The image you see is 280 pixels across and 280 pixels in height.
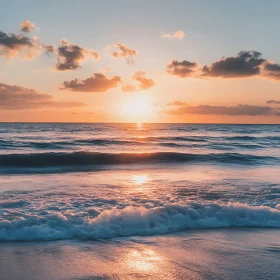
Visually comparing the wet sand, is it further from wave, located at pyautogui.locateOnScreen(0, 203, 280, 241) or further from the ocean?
wave, located at pyautogui.locateOnScreen(0, 203, 280, 241)

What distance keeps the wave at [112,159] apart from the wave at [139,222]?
12.0 meters

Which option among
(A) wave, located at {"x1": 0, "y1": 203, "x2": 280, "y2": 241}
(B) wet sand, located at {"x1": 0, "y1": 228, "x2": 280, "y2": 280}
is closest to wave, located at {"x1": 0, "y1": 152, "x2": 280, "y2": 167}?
(A) wave, located at {"x1": 0, "y1": 203, "x2": 280, "y2": 241}

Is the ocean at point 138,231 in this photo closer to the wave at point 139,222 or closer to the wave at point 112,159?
the wave at point 139,222

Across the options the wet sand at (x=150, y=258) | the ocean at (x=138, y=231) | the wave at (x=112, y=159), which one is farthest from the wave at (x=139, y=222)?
the wave at (x=112, y=159)

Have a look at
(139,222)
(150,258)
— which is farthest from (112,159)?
(150,258)

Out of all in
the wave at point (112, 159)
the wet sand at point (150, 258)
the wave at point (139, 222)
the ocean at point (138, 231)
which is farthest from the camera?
the wave at point (112, 159)

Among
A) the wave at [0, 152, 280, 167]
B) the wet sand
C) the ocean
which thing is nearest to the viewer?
the wet sand

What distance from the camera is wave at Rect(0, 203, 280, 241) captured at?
6.01m

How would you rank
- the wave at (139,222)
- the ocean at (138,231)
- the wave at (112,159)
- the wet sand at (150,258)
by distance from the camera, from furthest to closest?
the wave at (112,159) < the wave at (139,222) < the ocean at (138,231) < the wet sand at (150,258)

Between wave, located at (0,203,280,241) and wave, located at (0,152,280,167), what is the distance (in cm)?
1201

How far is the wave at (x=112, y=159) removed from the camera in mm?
18828

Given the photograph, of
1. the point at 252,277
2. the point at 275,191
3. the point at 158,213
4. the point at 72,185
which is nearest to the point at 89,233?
the point at 158,213

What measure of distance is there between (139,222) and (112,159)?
556 inches

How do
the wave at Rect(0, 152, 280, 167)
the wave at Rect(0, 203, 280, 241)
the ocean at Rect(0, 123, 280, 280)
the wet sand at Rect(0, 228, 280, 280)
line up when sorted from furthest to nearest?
the wave at Rect(0, 152, 280, 167) → the wave at Rect(0, 203, 280, 241) → the ocean at Rect(0, 123, 280, 280) → the wet sand at Rect(0, 228, 280, 280)
